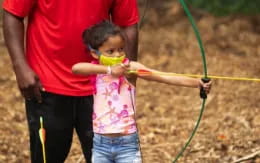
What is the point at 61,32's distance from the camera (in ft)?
10.2

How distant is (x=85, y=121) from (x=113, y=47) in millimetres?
598

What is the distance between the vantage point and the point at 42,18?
3.13 meters

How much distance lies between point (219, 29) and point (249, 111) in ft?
10.4

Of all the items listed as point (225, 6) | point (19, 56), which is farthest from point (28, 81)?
point (225, 6)

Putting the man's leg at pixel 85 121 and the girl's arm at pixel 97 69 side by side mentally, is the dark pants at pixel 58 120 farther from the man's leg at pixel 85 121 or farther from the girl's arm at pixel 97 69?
the girl's arm at pixel 97 69

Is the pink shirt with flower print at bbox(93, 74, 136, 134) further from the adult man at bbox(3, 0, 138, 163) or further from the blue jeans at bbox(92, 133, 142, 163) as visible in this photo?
the adult man at bbox(3, 0, 138, 163)

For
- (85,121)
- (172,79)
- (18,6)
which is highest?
(18,6)

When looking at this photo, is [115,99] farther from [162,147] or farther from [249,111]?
[249,111]

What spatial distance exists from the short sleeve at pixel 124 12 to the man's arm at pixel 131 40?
0.09 feet

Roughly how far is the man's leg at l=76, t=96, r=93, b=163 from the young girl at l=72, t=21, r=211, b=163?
0.84 feet

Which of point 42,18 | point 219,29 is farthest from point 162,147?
point 219,29

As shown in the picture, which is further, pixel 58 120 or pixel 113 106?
pixel 58 120

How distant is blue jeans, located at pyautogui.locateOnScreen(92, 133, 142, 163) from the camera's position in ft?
9.61

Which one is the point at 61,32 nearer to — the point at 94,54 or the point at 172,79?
the point at 94,54
